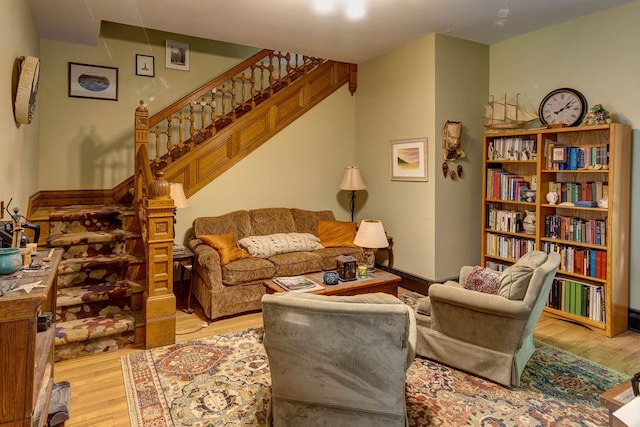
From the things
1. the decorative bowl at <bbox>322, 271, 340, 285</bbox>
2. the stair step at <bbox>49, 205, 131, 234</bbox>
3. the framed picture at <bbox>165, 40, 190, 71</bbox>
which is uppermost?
the framed picture at <bbox>165, 40, 190, 71</bbox>

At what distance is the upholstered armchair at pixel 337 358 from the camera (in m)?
1.78

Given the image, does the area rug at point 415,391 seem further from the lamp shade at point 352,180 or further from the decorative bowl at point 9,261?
the lamp shade at point 352,180

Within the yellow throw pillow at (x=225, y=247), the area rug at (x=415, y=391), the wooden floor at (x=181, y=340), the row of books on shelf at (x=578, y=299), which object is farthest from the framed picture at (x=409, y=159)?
the area rug at (x=415, y=391)

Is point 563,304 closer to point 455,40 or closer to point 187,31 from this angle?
point 455,40

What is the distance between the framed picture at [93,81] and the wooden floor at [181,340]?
2966mm

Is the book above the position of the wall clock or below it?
below

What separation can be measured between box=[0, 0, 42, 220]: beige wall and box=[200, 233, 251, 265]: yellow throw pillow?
1.68 meters

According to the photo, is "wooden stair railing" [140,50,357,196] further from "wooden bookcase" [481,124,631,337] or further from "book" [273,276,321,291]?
"wooden bookcase" [481,124,631,337]

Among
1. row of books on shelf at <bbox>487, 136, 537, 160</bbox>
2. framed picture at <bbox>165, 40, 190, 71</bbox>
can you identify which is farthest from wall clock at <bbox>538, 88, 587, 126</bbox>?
framed picture at <bbox>165, 40, 190, 71</bbox>

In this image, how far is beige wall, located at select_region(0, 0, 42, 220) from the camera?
260 cm

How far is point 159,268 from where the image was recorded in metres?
3.30

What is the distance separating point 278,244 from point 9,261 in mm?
2984

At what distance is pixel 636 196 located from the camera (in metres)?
3.66

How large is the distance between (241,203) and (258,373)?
8.73 ft
